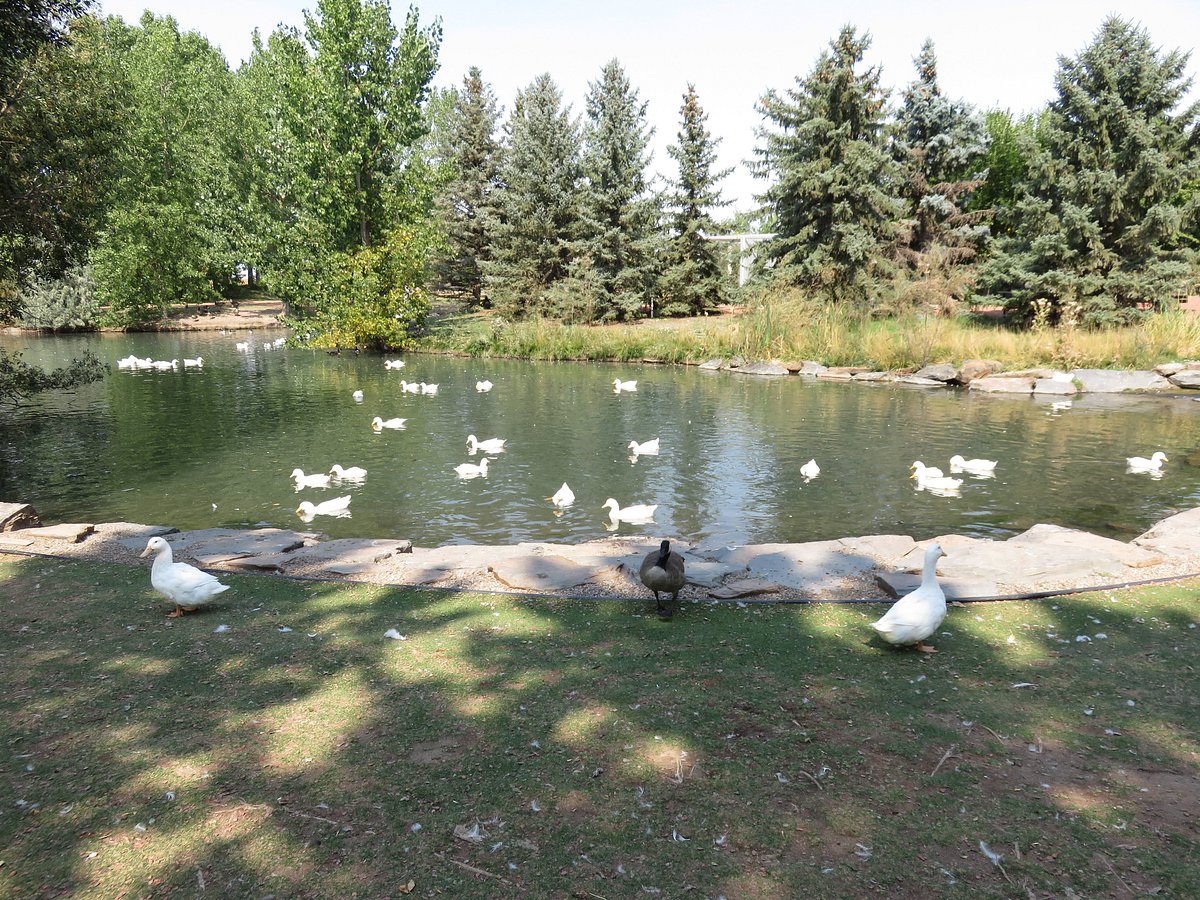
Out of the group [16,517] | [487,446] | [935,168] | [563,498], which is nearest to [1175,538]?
[563,498]

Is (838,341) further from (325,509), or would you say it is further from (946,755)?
(946,755)

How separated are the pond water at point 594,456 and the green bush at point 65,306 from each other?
2275 cm

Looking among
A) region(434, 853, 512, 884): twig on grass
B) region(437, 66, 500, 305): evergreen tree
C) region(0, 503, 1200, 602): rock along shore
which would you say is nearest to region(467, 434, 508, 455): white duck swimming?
region(0, 503, 1200, 602): rock along shore

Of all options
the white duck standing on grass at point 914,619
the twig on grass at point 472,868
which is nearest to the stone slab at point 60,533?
the twig on grass at point 472,868

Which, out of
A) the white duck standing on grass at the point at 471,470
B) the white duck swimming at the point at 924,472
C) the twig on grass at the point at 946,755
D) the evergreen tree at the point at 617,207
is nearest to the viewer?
the twig on grass at the point at 946,755

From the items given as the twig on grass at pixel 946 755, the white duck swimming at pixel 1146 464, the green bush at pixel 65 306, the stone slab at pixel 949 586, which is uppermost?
the green bush at pixel 65 306

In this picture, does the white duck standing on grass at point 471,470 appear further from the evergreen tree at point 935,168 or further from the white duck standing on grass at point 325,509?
the evergreen tree at point 935,168

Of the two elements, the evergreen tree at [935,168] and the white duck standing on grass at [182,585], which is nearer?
the white duck standing on grass at [182,585]

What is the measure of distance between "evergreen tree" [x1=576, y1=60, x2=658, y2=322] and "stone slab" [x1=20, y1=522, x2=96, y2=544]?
31102 mm

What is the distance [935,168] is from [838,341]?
1592 cm

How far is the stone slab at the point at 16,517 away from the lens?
8453mm

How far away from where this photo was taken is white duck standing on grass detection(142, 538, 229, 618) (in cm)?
573

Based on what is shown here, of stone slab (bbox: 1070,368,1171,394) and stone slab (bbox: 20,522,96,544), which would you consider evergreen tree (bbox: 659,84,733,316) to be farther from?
stone slab (bbox: 20,522,96,544)

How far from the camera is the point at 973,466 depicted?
531 inches
